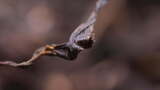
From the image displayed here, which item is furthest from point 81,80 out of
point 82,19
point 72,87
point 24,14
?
point 24,14

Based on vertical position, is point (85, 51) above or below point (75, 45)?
above

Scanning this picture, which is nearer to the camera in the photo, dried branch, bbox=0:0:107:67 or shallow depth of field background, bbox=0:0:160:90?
dried branch, bbox=0:0:107:67

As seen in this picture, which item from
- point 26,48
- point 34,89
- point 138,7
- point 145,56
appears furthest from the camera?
point 138,7

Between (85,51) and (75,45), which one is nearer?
(75,45)

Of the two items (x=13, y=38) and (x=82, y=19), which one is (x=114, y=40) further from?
(x=13, y=38)

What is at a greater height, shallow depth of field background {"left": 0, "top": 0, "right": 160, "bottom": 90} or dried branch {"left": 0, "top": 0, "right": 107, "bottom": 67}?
shallow depth of field background {"left": 0, "top": 0, "right": 160, "bottom": 90}
